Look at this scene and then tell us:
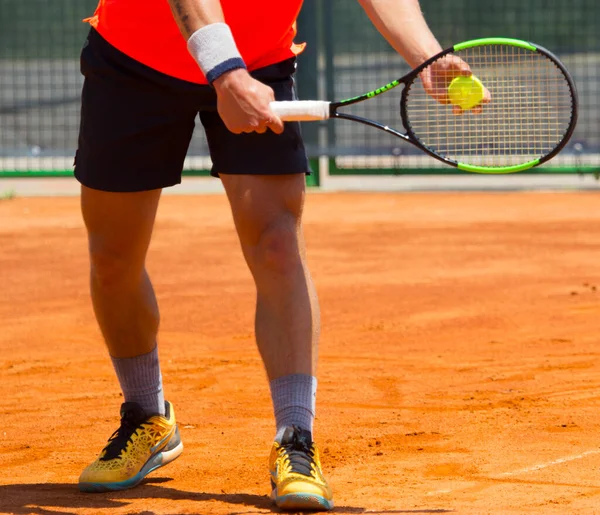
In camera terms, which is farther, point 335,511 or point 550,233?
point 550,233

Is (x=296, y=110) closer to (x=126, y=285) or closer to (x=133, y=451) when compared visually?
(x=126, y=285)

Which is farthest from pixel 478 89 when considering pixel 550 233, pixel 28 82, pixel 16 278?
pixel 28 82

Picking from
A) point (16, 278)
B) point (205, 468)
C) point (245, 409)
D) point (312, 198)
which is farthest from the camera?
point (312, 198)

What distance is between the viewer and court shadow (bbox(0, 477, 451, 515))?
313 cm

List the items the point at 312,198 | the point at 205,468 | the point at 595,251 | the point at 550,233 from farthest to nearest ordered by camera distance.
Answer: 1. the point at 312,198
2. the point at 550,233
3. the point at 595,251
4. the point at 205,468

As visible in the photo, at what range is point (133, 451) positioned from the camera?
11.5ft

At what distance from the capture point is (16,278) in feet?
23.5

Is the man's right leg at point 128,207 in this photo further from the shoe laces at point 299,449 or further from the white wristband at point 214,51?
the shoe laces at point 299,449

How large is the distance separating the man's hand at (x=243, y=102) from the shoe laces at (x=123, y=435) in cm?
105

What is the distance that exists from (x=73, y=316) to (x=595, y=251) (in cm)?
330

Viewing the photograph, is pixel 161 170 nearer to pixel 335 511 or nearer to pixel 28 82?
pixel 335 511

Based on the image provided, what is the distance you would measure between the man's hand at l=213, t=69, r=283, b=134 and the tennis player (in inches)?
8.3

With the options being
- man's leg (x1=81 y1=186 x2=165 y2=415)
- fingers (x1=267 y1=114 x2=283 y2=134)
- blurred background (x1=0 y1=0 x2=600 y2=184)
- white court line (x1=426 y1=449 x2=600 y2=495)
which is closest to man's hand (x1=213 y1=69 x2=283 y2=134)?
fingers (x1=267 y1=114 x2=283 y2=134)

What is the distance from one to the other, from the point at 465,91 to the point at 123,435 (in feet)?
4.32
